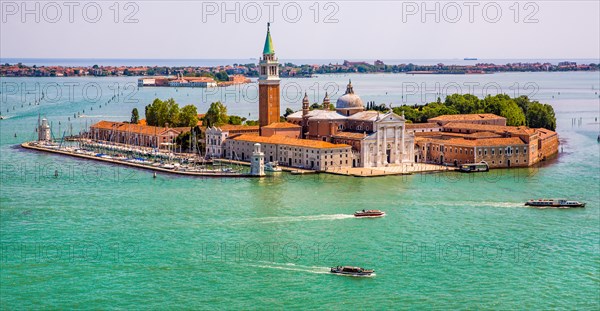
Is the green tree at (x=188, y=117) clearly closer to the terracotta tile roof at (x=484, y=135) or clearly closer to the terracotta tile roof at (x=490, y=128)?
the terracotta tile roof at (x=490, y=128)

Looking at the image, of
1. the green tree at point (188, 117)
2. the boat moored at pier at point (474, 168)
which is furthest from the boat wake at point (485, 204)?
the green tree at point (188, 117)

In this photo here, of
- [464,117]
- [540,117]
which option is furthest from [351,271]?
[540,117]

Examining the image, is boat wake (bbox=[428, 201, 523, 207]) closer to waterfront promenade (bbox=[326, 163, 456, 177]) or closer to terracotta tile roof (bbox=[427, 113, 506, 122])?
waterfront promenade (bbox=[326, 163, 456, 177])

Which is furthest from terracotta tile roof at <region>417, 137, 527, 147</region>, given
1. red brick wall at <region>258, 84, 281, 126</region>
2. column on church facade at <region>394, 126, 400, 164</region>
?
red brick wall at <region>258, 84, 281, 126</region>

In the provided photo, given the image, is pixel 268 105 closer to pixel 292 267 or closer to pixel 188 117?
pixel 188 117

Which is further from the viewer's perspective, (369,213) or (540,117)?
(540,117)

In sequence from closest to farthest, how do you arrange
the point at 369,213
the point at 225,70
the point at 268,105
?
the point at 369,213, the point at 268,105, the point at 225,70
